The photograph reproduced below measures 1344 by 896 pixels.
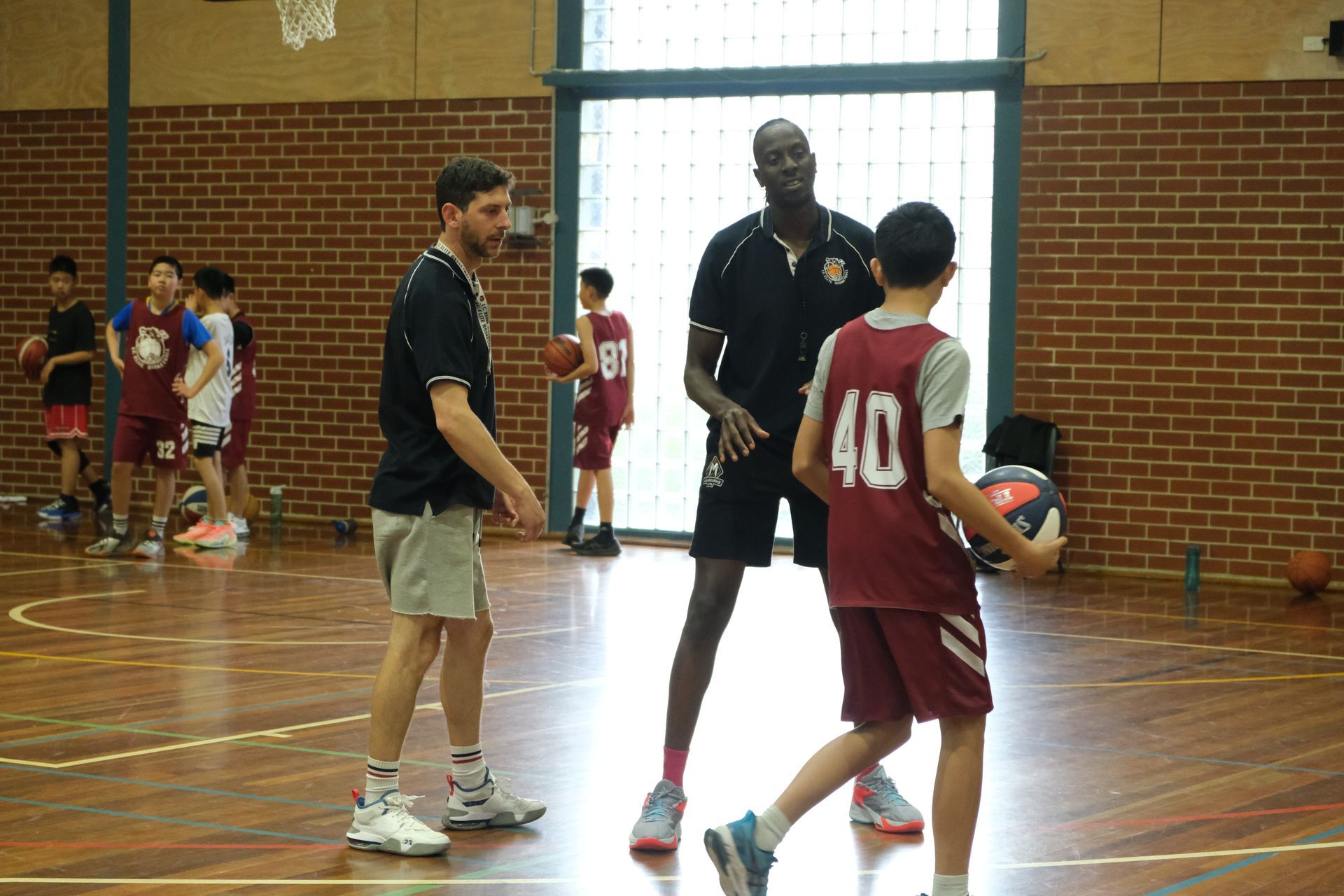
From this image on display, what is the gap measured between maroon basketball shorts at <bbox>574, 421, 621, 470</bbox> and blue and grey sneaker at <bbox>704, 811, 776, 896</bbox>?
785cm

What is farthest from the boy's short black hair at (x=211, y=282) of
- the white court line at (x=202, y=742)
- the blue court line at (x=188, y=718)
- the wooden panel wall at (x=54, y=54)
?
the white court line at (x=202, y=742)

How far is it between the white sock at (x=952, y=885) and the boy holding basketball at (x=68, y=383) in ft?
33.5

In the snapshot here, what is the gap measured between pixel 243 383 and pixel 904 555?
9.01 metres

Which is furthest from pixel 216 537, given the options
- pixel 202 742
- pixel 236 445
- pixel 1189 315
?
pixel 1189 315

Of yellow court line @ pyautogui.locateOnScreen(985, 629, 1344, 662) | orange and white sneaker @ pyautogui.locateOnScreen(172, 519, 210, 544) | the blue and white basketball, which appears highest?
the blue and white basketball

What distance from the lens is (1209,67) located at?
10.3 metres

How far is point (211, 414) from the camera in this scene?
1045cm

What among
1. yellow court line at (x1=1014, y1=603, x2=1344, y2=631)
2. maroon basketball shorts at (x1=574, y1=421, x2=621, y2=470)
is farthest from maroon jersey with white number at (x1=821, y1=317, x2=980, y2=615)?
maroon basketball shorts at (x1=574, y1=421, x2=621, y2=470)

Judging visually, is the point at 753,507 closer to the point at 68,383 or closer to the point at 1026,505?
the point at 1026,505

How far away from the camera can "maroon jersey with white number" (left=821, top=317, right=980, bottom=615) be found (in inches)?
126

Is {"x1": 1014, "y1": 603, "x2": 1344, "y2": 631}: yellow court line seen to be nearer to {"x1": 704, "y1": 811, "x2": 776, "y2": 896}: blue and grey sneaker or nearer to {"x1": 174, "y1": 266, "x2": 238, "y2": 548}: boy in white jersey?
{"x1": 174, "y1": 266, "x2": 238, "y2": 548}: boy in white jersey

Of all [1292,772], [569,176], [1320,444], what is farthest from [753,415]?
[569,176]

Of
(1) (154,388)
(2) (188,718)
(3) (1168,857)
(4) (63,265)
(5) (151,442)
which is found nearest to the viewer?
(3) (1168,857)

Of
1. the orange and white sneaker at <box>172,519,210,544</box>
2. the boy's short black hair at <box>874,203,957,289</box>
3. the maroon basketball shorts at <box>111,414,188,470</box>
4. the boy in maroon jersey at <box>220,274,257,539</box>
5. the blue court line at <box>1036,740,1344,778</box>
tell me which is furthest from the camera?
the boy in maroon jersey at <box>220,274,257,539</box>
